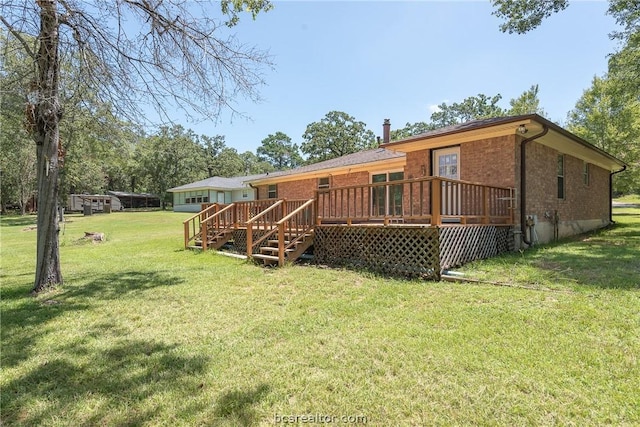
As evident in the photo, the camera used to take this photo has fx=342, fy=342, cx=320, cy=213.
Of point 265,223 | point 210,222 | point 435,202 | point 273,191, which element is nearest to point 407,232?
point 435,202

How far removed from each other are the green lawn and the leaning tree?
2.66 meters

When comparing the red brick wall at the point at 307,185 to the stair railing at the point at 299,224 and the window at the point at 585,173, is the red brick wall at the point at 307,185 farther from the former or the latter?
the window at the point at 585,173

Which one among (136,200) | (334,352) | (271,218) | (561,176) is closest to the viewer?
(334,352)

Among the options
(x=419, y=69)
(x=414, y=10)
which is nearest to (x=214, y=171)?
(x=419, y=69)

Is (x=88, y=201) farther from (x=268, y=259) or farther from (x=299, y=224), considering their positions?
(x=268, y=259)

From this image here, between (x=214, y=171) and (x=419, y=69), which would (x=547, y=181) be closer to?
(x=419, y=69)

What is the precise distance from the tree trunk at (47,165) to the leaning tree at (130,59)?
0.05 feet

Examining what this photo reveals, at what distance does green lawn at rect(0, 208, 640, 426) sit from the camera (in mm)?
2305

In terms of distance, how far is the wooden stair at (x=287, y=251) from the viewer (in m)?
7.92

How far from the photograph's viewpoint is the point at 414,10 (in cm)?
921

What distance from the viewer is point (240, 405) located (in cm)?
238

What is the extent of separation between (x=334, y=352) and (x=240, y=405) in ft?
3.46

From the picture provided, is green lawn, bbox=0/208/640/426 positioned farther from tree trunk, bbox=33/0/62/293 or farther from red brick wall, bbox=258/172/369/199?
red brick wall, bbox=258/172/369/199

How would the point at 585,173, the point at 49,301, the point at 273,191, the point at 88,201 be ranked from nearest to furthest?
the point at 49,301 < the point at 585,173 < the point at 273,191 < the point at 88,201
